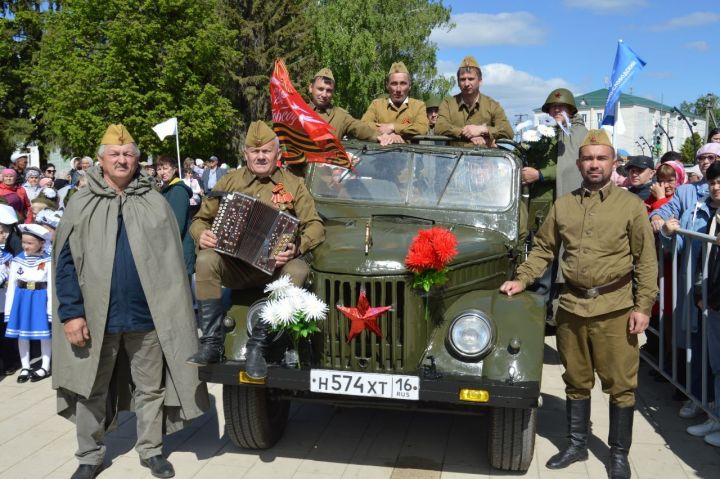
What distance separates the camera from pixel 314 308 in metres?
4.16

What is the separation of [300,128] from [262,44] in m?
33.2

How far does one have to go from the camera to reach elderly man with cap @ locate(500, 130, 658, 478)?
436 cm

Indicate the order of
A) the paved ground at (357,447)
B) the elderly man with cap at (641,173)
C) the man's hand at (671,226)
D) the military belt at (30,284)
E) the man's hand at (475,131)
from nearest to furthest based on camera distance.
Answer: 1. the paved ground at (357,447)
2. the man's hand at (671,226)
3. the man's hand at (475,131)
4. the military belt at (30,284)
5. the elderly man with cap at (641,173)

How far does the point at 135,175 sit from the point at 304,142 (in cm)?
148

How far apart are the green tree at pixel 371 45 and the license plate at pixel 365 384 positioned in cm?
3050

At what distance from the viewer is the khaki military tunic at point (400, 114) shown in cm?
722

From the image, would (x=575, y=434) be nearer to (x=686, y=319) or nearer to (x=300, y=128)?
(x=686, y=319)

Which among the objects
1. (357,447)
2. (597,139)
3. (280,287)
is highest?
(597,139)

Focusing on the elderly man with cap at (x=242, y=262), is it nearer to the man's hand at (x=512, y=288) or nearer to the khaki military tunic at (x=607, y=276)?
the man's hand at (x=512, y=288)

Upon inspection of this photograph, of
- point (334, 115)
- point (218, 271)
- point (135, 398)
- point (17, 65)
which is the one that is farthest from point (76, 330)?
point (17, 65)

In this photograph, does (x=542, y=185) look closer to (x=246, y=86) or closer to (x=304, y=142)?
(x=304, y=142)

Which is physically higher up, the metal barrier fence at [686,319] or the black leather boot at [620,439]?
the metal barrier fence at [686,319]

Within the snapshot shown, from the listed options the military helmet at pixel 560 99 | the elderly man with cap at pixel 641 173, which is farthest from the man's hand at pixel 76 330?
the elderly man with cap at pixel 641 173

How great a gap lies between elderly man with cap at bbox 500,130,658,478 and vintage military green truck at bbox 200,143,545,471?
30 centimetres
